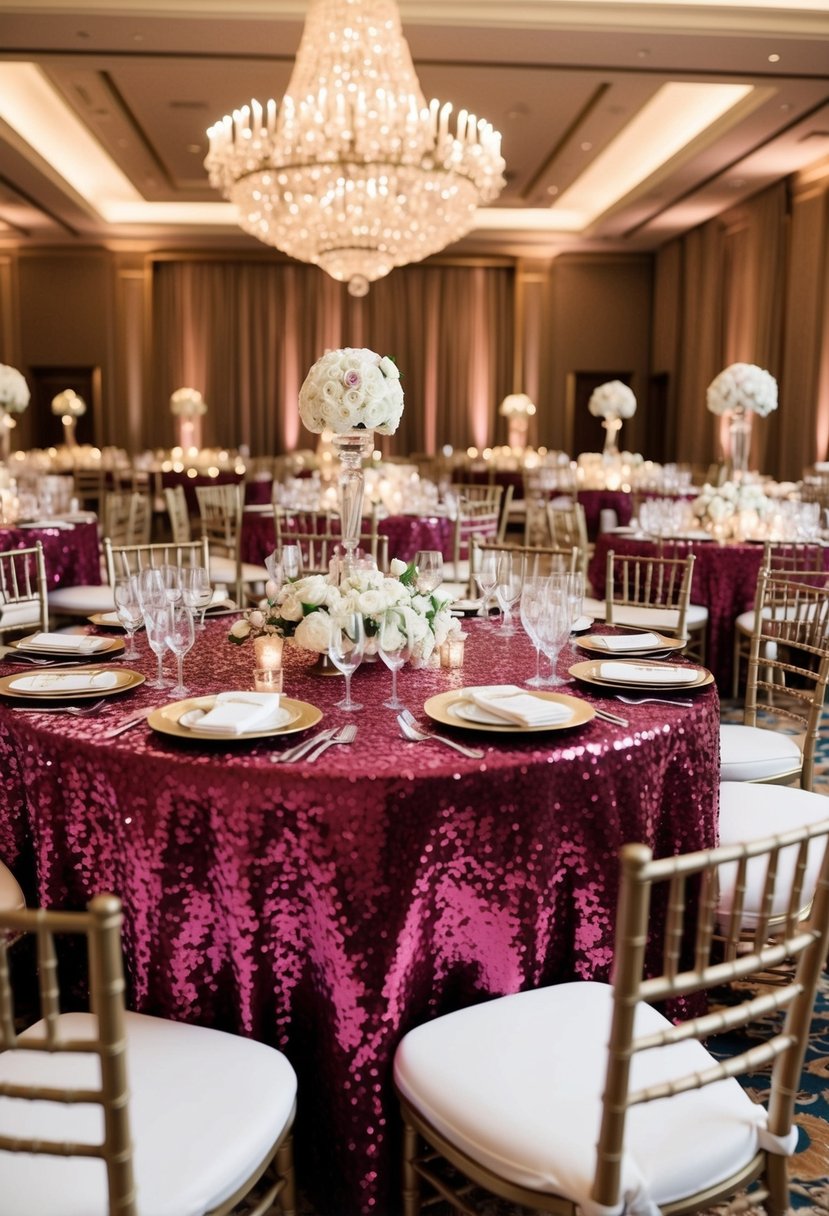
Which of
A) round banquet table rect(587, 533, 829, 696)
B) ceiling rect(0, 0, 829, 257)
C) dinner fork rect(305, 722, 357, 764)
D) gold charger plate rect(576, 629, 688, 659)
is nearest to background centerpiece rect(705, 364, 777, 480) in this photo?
round banquet table rect(587, 533, 829, 696)

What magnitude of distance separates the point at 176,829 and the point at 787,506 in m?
4.78

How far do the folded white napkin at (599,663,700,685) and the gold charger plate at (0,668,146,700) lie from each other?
1.03 m

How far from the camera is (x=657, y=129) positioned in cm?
1084

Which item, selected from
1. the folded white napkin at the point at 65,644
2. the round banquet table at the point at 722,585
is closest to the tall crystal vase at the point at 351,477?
the folded white napkin at the point at 65,644

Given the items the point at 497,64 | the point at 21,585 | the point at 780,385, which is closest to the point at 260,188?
the point at 497,64

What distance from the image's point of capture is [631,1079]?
4.74 ft

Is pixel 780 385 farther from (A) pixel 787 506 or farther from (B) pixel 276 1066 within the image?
(B) pixel 276 1066

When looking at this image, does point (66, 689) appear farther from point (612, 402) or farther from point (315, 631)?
point (612, 402)

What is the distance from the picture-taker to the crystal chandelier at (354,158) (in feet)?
21.2

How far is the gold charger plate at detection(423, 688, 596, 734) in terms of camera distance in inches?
73.0

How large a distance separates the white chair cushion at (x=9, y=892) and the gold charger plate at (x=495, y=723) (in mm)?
876

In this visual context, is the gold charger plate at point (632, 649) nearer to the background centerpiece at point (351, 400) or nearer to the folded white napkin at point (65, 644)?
the background centerpiece at point (351, 400)

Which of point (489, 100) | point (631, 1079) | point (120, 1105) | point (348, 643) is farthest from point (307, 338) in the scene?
point (120, 1105)

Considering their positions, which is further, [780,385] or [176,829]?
[780,385]
